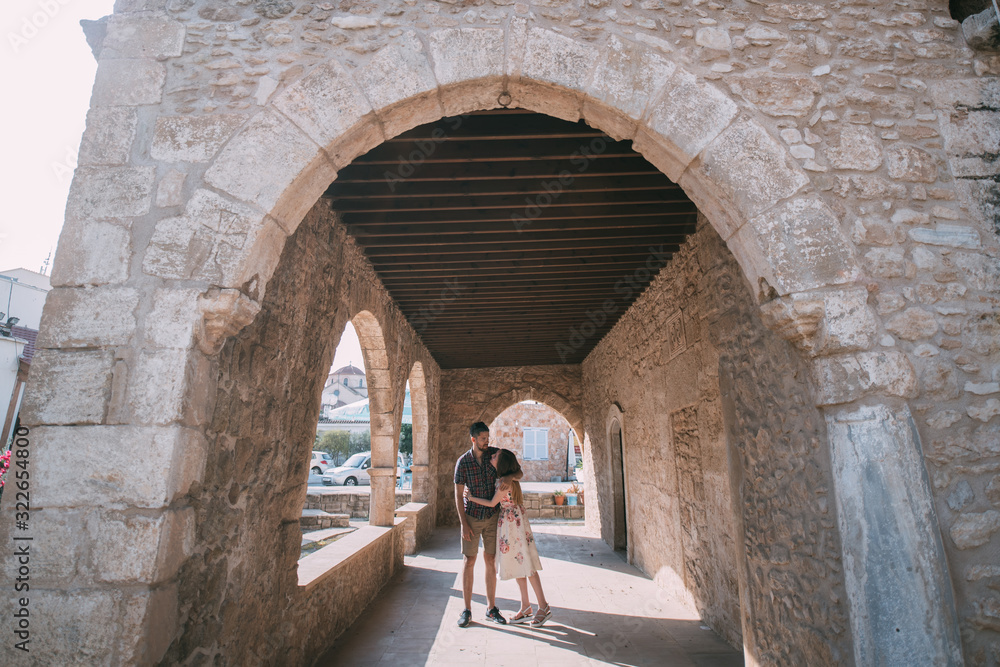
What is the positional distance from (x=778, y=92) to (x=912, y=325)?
1091 mm

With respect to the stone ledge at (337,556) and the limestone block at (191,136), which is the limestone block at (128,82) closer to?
the limestone block at (191,136)

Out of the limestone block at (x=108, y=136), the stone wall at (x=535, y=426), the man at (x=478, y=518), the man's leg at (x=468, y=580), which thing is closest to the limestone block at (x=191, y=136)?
the limestone block at (x=108, y=136)

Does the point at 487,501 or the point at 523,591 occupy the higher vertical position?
the point at 487,501

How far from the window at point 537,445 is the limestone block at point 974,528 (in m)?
16.4

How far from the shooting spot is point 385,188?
10.5ft

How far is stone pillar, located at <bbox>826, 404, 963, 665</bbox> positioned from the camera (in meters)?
1.60

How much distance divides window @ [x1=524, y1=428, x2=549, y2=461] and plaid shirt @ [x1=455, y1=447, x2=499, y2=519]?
14.4m

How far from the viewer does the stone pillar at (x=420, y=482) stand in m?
7.62

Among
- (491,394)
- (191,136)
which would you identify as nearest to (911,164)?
(191,136)

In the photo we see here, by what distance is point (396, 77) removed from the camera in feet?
6.88

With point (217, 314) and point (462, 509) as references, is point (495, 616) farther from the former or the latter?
point (217, 314)

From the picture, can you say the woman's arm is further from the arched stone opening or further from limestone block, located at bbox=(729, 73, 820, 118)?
the arched stone opening

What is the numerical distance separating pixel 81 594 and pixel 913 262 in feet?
10.4

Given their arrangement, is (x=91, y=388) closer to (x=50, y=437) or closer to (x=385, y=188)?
(x=50, y=437)
